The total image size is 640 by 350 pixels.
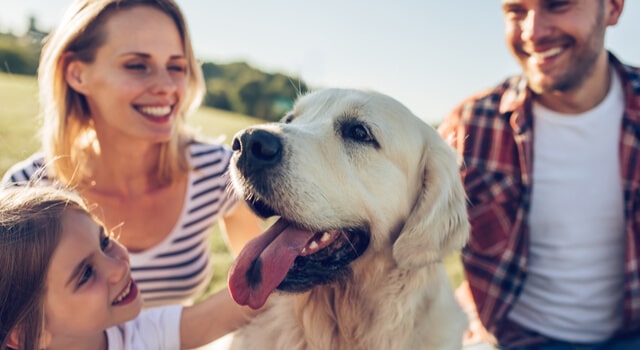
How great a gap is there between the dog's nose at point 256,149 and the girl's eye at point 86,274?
80cm

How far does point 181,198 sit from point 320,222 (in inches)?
60.9

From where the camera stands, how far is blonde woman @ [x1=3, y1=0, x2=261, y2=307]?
10.2ft

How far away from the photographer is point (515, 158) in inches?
128

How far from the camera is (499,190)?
3223mm

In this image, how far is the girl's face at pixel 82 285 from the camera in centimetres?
218

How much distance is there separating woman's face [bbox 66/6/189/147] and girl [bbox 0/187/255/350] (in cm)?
81

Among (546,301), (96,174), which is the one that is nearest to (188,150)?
(96,174)

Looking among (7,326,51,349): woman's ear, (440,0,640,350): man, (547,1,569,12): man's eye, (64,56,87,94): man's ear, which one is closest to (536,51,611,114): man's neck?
(440,0,640,350): man

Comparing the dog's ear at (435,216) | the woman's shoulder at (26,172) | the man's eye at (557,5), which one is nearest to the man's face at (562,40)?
the man's eye at (557,5)

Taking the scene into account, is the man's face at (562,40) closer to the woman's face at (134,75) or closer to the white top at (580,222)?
the white top at (580,222)

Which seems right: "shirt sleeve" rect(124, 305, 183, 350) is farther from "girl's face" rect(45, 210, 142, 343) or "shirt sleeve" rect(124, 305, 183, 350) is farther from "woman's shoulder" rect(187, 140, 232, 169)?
"woman's shoulder" rect(187, 140, 232, 169)

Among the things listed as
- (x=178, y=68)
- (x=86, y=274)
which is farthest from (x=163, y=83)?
(x=86, y=274)

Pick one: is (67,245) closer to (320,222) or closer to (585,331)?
(320,222)

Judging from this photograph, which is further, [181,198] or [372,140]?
[181,198]
